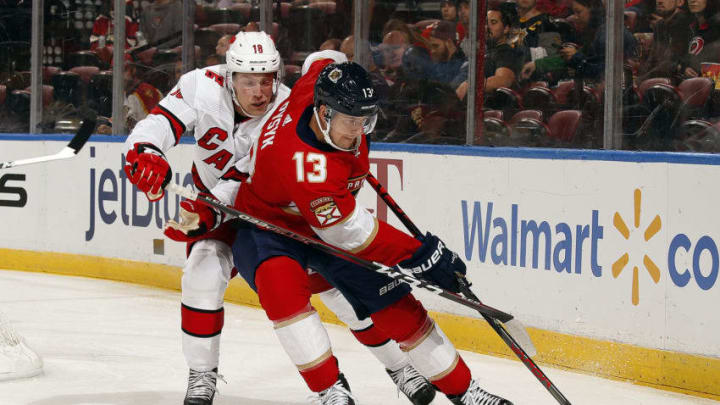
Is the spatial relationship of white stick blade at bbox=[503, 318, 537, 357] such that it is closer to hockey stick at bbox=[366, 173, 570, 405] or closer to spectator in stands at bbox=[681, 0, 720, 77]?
hockey stick at bbox=[366, 173, 570, 405]

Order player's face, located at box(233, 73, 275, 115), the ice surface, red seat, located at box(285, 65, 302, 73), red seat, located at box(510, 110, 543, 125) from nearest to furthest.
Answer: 1. player's face, located at box(233, 73, 275, 115)
2. the ice surface
3. red seat, located at box(510, 110, 543, 125)
4. red seat, located at box(285, 65, 302, 73)

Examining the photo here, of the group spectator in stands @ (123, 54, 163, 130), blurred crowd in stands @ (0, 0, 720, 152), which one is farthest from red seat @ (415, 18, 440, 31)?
spectator in stands @ (123, 54, 163, 130)

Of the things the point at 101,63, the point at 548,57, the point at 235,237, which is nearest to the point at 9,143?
the point at 101,63

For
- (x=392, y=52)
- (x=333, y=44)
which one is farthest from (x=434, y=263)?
(x=333, y=44)

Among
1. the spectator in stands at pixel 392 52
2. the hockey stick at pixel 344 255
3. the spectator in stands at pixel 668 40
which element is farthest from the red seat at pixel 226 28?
the hockey stick at pixel 344 255

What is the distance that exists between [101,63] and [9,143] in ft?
2.47

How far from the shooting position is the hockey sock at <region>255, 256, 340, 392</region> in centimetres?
303

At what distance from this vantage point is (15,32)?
7445 mm

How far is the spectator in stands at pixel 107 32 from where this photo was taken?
277 inches

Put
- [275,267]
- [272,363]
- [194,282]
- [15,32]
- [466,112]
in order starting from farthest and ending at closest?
[15,32]
[466,112]
[272,363]
[194,282]
[275,267]

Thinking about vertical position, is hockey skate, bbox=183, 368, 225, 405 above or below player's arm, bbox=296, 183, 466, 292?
below

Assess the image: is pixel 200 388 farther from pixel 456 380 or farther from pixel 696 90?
pixel 696 90

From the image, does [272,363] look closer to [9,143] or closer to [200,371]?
[200,371]

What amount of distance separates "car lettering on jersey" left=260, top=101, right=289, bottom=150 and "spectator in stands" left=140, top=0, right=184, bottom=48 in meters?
3.76
